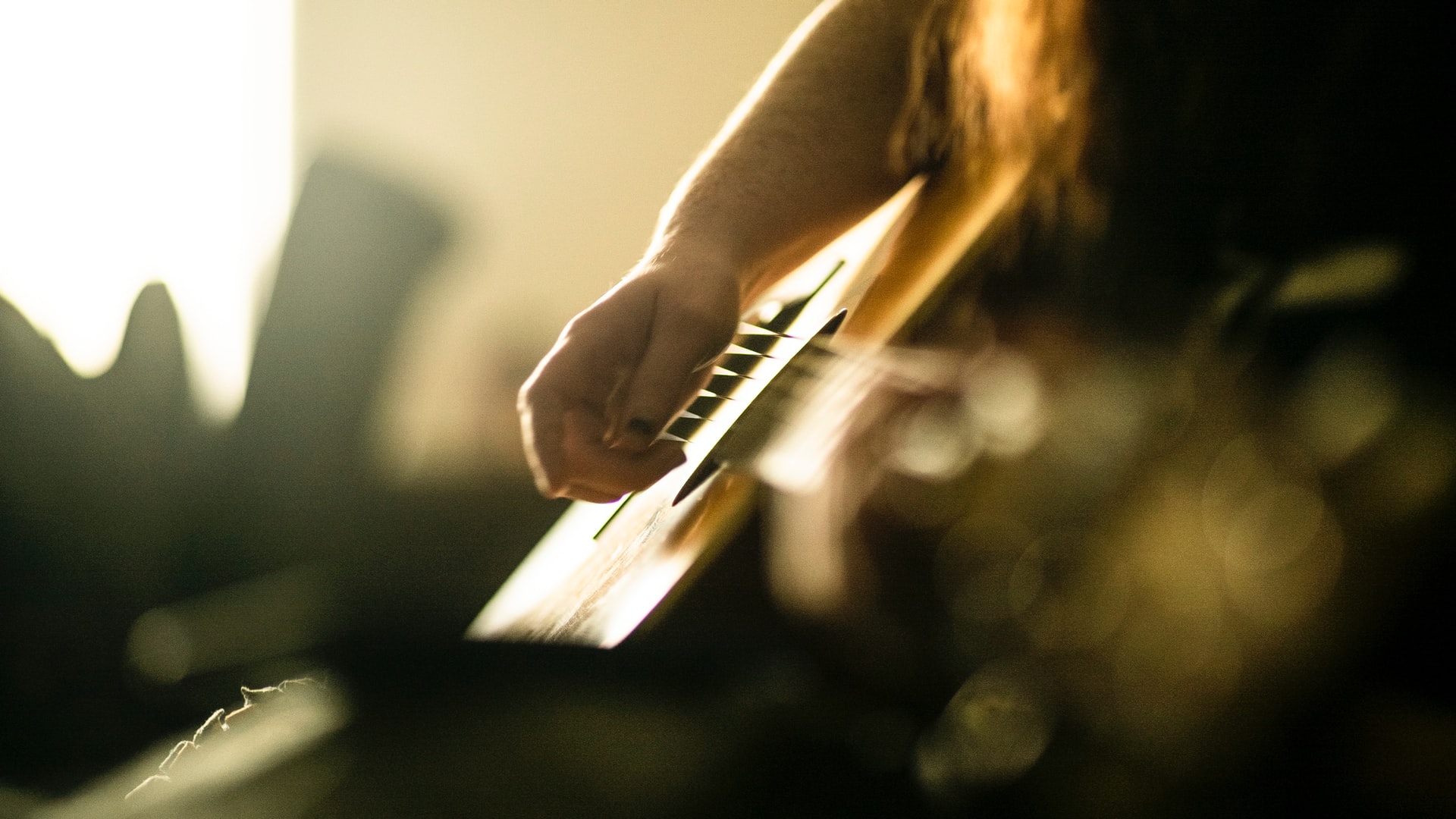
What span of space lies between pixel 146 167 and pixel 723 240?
96cm

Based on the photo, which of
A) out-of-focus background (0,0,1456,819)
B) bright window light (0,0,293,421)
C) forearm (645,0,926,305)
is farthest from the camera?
bright window light (0,0,293,421)

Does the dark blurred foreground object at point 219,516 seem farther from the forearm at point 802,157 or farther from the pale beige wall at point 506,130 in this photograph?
the forearm at point 802,157

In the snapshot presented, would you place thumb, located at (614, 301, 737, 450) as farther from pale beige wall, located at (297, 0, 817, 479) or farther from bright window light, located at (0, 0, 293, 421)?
Result: pale beige wall, located at (297, 0, 817, 479)

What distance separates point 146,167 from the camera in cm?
105

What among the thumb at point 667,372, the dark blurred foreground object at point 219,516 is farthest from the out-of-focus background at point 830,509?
the thumb at point 667,372

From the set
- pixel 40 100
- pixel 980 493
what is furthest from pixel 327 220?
pixel 980 493

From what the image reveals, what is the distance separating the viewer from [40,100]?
92 centimetres

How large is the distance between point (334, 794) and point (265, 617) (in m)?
0.53

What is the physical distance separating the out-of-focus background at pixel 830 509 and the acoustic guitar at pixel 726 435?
34mm

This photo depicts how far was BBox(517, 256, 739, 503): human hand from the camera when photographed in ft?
1.30

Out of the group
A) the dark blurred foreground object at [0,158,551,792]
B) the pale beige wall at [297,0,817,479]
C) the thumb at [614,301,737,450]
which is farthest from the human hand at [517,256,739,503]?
the pale beige wall at [297,0,817,479]

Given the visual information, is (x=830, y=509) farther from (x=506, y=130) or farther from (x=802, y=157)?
(x=506, y=130)

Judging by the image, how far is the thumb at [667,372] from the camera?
392 mm

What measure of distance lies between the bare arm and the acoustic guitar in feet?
0.05
